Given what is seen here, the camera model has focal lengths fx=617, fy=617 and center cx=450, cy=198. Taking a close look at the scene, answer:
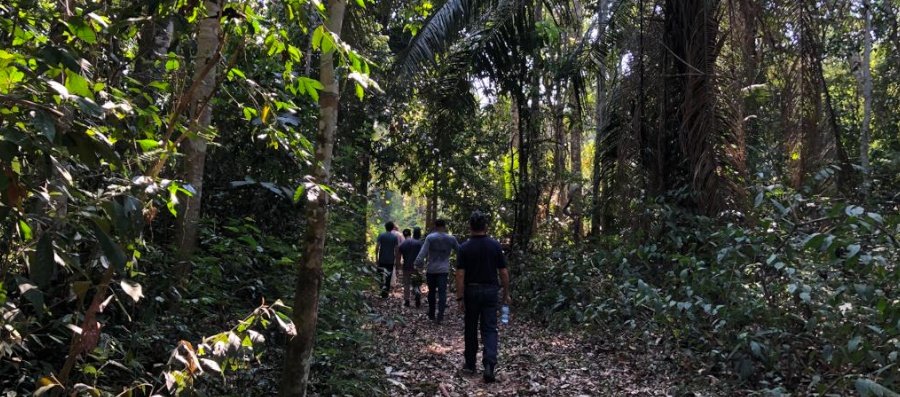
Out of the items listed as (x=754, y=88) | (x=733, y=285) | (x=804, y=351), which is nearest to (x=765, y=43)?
(x=754, y=88)

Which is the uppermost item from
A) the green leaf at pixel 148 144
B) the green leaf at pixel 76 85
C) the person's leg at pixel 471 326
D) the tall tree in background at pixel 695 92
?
the tall tree in background at pixel 695 92

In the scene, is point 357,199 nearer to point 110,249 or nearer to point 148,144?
point 148,144

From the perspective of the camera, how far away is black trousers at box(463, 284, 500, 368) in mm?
6273

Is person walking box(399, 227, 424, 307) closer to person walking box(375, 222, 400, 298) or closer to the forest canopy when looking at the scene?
person walking box(375, 222, 400, 298)

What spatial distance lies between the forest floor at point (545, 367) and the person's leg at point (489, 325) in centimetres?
27

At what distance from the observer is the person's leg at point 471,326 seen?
645 cm

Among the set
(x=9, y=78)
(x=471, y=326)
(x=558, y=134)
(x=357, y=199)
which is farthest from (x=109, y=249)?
(x=558, y=134)

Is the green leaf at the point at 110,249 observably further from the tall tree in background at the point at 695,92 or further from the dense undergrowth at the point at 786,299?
the tall tree in background at the point at 695,92

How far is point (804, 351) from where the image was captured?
191 inches

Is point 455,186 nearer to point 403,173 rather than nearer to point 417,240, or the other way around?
point 403,173

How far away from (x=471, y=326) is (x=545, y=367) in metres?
1.06

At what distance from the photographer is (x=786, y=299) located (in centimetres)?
537

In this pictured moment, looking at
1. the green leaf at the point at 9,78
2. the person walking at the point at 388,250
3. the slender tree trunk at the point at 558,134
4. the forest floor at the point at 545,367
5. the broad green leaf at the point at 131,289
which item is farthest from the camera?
the slender tree trunk at the point at 558,134

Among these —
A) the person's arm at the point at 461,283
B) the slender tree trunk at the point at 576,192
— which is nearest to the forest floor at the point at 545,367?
the person's arm at the point at 461,283
